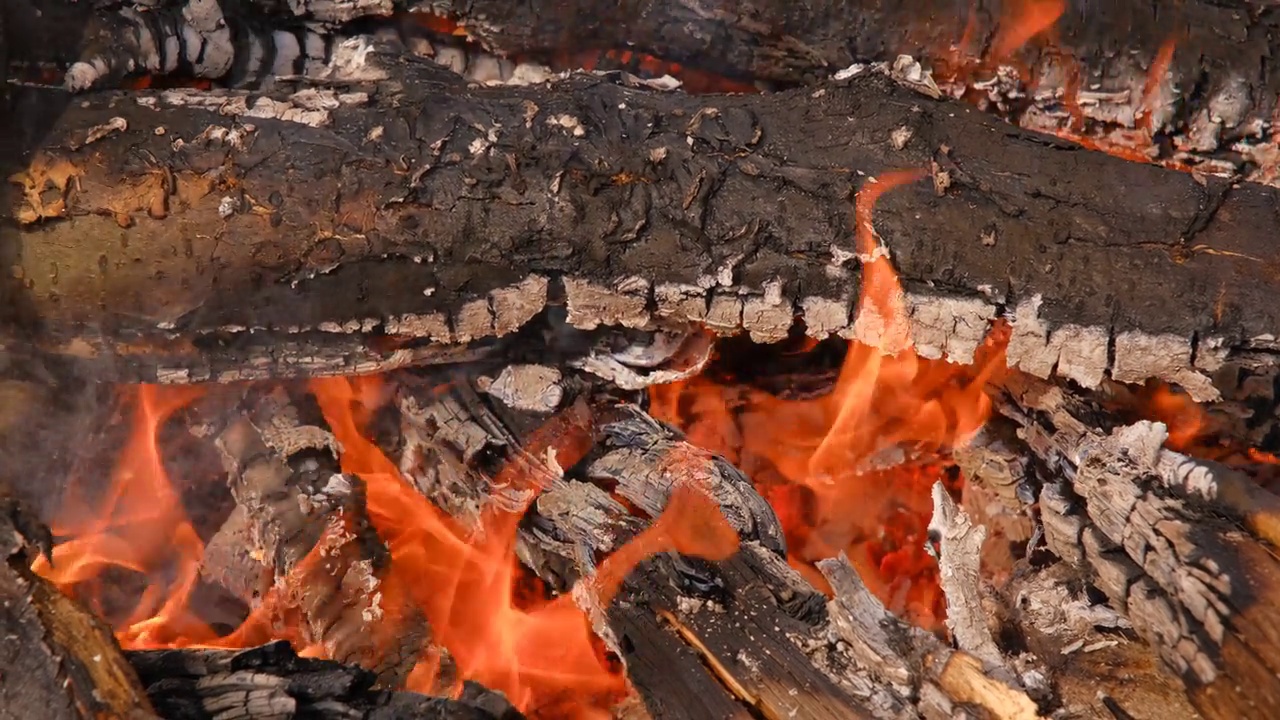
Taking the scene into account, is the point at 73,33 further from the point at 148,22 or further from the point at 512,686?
the point at 512,686

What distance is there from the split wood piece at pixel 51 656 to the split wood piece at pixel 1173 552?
1.98 meters

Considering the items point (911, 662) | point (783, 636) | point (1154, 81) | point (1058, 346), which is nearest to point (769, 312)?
point (1058, 346)

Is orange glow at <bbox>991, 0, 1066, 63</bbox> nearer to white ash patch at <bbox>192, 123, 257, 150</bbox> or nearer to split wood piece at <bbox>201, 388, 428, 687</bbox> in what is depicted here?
white ash patch at <bbox>192, 123, 257, 150</bbox>

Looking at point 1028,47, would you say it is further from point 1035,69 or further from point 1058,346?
point 1058,346

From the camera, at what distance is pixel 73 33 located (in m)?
2.79

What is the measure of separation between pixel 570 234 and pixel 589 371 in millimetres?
502

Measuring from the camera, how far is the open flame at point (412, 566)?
2.63 metres

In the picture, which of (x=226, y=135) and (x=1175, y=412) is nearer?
(x=226, y=135)

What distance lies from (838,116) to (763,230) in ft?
1.41

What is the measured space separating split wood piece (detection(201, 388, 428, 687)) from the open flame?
0.05ft

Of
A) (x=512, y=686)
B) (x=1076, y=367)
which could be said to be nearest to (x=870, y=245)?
(x=1076, y=367)

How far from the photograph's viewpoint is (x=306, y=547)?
2.77 meters

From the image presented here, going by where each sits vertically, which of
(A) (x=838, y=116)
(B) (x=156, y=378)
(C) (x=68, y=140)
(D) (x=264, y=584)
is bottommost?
(D) (x=264, y=584)

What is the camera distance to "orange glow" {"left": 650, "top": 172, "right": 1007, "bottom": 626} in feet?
10.4
